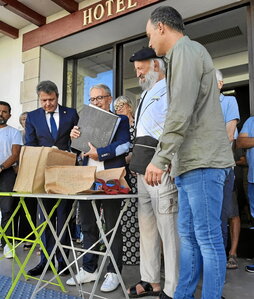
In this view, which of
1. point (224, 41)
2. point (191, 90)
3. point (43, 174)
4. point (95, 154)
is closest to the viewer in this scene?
point (191, 90)

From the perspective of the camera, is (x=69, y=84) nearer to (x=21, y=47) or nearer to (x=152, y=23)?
(x=21, y=47)

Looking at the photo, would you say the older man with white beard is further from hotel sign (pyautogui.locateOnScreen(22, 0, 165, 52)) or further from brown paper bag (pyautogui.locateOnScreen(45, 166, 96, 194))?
hotel sign (pyautogui.locateOnScreen(22, 0, 165, 52))

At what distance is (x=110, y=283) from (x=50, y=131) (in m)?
1.43

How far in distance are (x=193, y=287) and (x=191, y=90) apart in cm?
109

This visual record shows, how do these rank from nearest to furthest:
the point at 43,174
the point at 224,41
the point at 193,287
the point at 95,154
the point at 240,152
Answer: the point at 193,287 < the point at 43,174 < the point at 95,154 < the point at 240,152 < the point at 224,41

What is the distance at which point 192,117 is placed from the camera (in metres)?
1.66

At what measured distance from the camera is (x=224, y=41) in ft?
17.8

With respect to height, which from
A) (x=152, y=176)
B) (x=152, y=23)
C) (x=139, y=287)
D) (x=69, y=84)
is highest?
(x=69, y=84)

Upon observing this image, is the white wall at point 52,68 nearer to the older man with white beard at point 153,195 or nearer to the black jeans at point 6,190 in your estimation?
the black jeans at point 6,190

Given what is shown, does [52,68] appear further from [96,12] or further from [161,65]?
[161,65]

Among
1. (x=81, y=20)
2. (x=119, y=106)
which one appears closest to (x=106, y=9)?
(x=81, y=20)

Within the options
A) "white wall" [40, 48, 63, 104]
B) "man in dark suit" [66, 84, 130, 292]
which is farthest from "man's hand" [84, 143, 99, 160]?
"white wall" [40, 48, 63, 104]

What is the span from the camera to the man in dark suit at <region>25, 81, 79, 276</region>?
2.85 meters

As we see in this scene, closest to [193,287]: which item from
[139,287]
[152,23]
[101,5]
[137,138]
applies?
[139,287]
